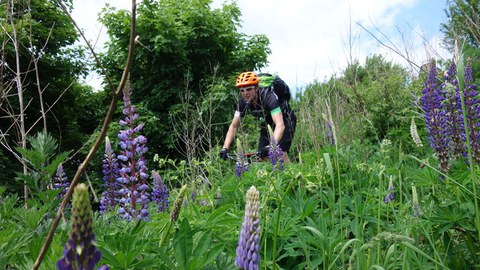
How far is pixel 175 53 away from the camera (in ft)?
44.1

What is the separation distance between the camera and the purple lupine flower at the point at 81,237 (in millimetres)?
583

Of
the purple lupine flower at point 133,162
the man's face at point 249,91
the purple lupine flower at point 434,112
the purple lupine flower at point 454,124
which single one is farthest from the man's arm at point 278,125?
the purple lupine flower at point 133,162

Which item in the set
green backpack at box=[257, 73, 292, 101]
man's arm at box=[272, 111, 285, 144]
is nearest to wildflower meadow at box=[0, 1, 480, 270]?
man's arm at box=[272, 111, 285, 144]

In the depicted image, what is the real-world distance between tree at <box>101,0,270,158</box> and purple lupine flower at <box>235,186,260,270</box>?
36.8 feet

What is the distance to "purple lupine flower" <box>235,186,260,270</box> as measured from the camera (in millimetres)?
1078

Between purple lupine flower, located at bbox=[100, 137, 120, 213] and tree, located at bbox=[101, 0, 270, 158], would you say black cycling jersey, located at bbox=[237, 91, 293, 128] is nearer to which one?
purple lupine flower, located at bbox=[100, 137, 120, 213]

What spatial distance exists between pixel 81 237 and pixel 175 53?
13258 millimetres

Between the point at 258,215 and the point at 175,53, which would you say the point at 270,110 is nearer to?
the point at 258,215

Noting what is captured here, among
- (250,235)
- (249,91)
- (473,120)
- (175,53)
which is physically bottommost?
(250,235)

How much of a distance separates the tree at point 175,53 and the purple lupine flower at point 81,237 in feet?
38.5

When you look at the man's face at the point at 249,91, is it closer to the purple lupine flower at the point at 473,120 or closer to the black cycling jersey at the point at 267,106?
the black cycling jersey at the point at 267,106

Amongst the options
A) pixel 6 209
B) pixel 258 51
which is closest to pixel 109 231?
pixel 6 209

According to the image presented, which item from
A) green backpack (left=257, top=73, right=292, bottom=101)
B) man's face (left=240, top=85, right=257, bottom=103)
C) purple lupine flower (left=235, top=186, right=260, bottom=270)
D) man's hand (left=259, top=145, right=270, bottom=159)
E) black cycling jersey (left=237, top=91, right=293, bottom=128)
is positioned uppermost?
green backpack (left=257, top=73, right=292, bottom=101)

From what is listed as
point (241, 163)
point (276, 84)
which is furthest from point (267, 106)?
point (241, 163)
